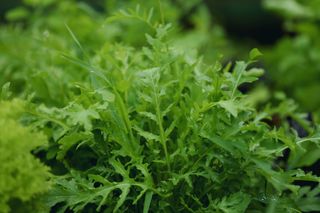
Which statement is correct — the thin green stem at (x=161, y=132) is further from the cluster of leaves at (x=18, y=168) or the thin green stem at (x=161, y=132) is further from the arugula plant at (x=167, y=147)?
the cluster of leaves at (x=18, y=168)

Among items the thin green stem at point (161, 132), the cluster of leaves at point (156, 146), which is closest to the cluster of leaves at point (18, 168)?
the cluster of leaves at point (156, 146)

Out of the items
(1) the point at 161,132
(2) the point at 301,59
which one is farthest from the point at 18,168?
(2) the point at 301,59

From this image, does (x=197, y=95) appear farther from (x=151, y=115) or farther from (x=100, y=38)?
(x=100, y=38)

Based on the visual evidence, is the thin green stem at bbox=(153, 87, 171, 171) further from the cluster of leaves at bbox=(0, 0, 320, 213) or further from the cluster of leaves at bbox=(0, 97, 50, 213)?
the cluster of leaves at bbox=(0, 97, 50, 213)

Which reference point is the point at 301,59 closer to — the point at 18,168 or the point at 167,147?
the point at 167,147

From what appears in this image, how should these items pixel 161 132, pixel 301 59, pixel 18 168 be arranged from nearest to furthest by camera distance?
1. pixel 18 168
2. pixel 161 132
3. pixel 301 59

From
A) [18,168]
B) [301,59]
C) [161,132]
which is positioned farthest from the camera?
[301,59]

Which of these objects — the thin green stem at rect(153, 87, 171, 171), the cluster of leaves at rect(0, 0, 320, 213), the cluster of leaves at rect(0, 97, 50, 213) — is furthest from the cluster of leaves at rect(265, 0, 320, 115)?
the cluster of leaves at rect(0, 97, 50, 213)

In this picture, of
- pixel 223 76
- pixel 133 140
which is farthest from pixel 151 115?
pixel 223 76
